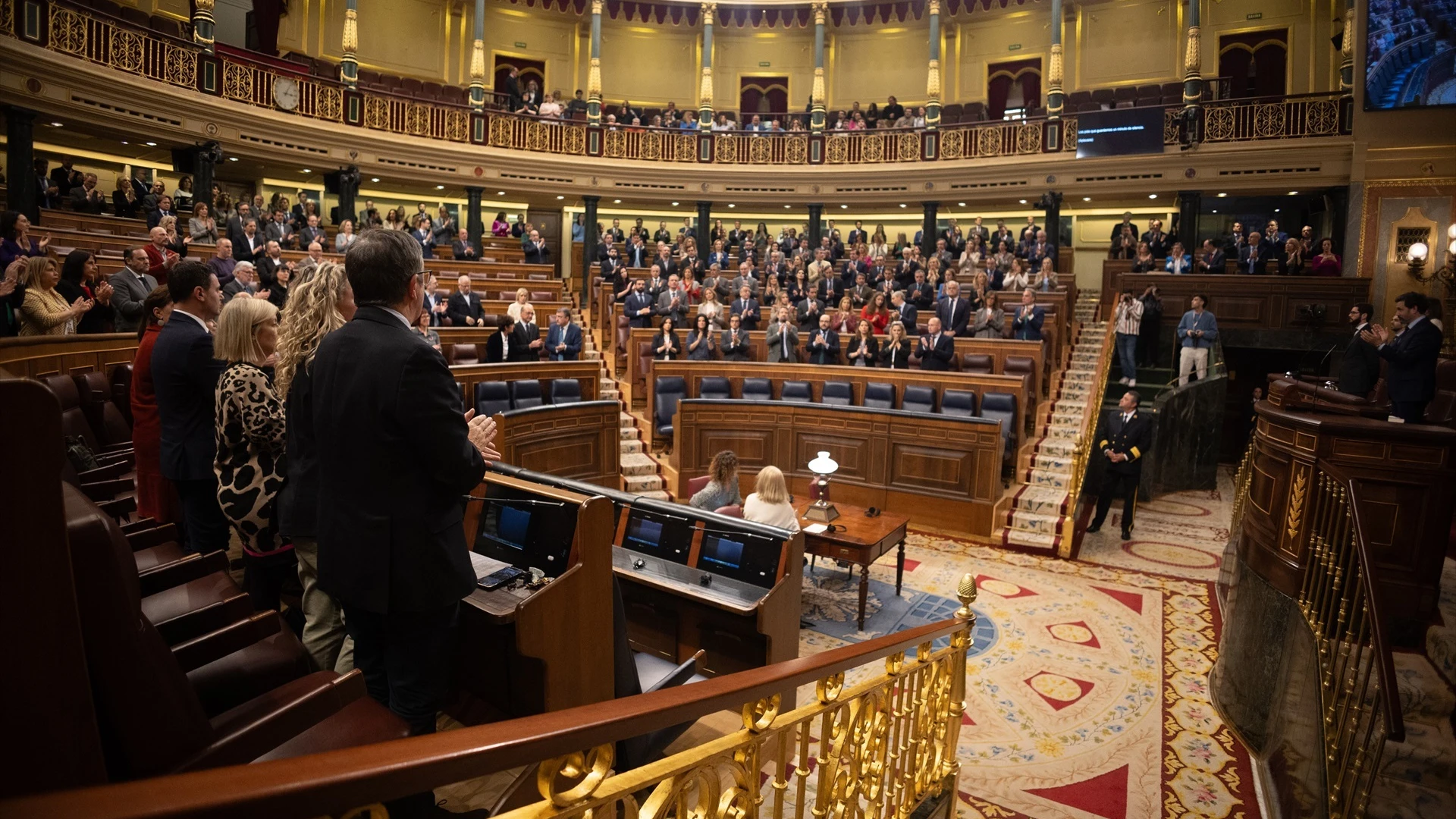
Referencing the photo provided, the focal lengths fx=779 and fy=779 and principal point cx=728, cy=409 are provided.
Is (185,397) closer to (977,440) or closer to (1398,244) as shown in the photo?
(977,440)

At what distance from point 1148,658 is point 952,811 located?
2.31 metres

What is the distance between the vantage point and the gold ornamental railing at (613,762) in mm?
646

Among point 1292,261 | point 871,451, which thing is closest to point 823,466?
point 871,451

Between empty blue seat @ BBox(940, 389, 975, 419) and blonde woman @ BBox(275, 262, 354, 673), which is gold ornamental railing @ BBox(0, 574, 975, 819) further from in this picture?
empty blue seat @ BBox(940, 389, 975, 419)

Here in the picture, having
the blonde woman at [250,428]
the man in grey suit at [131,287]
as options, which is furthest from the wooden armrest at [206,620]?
the man in grey suit at [131,287]

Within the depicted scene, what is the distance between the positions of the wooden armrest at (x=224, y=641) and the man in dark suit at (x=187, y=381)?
36.2 inches

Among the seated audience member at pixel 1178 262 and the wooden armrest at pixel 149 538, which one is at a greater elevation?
the seated audience member at pixel 1178 262

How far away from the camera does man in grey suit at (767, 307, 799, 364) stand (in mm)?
8477

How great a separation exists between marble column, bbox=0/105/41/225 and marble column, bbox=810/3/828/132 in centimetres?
1127

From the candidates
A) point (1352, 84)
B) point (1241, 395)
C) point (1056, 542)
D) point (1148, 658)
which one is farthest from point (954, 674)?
point (1352, 84)

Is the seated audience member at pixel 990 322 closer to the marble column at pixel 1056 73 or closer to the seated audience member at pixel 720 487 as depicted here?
the seated audience member at pixel 720 487

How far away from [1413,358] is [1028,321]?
4.13 m

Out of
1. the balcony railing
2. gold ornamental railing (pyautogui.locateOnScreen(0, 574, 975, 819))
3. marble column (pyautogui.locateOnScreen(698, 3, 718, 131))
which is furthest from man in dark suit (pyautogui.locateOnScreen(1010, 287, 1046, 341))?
marble column (pyautogui.locateOnScreen(698, 3, 718, 131))

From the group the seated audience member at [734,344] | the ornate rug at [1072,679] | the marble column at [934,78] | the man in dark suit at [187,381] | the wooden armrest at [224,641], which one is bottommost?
the ornate rug at [1072,679]
